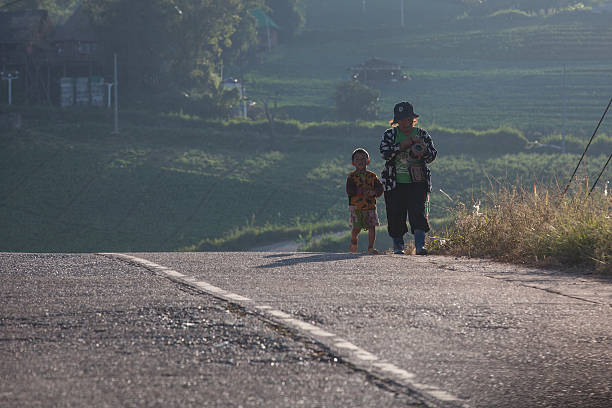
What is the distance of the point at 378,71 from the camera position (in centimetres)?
9094

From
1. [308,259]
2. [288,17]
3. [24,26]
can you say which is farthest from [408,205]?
[288,17]

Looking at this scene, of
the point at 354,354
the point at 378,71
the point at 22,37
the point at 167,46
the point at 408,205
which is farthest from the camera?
the point at 378,71

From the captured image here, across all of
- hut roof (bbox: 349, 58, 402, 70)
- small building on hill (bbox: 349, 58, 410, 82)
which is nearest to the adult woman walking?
small building on hill (bbox: 349, 58, 410, 82)

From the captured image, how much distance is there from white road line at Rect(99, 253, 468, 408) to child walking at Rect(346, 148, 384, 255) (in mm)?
5471

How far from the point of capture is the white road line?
4.02 meters

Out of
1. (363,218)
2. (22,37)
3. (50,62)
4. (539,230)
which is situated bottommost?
(363,218)

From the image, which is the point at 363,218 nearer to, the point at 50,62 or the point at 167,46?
the point at 50,62

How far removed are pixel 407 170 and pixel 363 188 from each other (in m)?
1.25

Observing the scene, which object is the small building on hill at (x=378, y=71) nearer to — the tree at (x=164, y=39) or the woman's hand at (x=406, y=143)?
the tree at (x=164, y=39)

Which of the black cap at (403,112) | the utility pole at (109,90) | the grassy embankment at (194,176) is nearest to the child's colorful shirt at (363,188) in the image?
the black cap at (403,112)

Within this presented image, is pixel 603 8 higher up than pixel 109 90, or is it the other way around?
pixel 603 8

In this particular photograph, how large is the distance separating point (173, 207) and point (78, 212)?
472 centimetres

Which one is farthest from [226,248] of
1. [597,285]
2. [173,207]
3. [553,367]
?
[553,367]

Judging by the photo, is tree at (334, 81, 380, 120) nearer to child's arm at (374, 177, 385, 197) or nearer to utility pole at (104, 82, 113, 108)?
utility pole at (104, 82, 113, 108)
